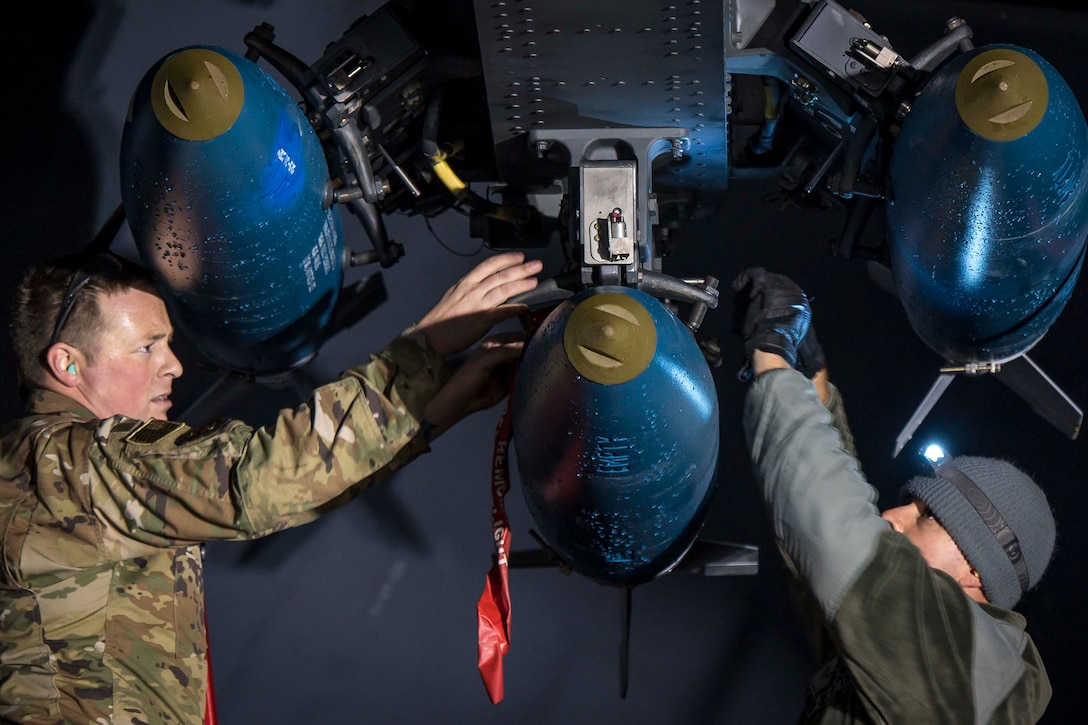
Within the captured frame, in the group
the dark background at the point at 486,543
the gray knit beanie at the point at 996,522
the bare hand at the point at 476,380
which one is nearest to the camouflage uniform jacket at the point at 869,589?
the gray knit beanie at the point at 996,522

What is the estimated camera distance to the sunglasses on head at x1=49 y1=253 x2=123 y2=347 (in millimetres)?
1814

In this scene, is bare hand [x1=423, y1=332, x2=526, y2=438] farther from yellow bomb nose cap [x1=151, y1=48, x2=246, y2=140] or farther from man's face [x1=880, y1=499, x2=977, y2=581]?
man's face [x1=880, y1=499, x2=977, y2=581]

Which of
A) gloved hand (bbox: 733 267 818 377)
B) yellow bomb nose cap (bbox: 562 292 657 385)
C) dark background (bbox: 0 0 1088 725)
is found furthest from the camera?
dark background (bbox: 0 0 1088 725)

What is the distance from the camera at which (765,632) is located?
283 cm

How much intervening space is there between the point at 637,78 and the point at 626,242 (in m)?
0.25

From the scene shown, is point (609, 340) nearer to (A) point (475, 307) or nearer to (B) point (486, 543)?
(A) point (475, 307)

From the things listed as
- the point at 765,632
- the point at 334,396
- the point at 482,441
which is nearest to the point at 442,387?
the point at 334,396

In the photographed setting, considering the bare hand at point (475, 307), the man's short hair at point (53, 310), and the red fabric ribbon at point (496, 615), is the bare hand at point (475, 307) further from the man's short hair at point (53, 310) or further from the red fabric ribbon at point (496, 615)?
the man's short hair at point (53, 310)

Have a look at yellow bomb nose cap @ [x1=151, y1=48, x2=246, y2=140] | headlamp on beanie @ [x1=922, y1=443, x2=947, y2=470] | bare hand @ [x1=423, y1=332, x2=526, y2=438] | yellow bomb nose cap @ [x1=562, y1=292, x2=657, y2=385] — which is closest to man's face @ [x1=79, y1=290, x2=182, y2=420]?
yellow bomb nose cap @ [x1=151, y1=48, x2=246, y2=140]

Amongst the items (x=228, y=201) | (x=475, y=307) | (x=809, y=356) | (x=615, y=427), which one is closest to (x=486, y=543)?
(x=809, y=356)

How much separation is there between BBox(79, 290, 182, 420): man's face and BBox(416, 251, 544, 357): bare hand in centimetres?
46

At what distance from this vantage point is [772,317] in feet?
5.82

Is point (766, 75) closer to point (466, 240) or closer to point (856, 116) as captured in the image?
point (856, 116)

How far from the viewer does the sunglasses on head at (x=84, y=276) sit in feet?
5.95
